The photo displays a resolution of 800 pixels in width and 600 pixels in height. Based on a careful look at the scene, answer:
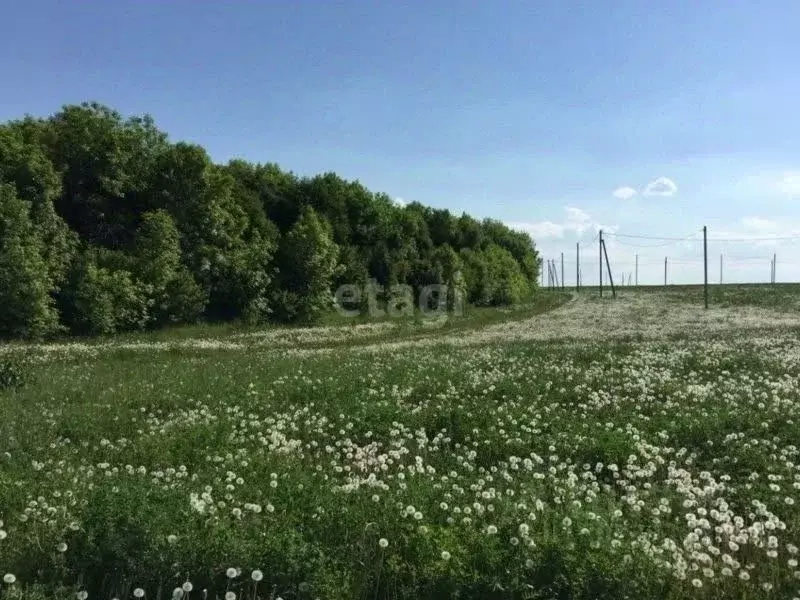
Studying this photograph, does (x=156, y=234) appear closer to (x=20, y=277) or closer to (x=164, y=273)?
(x=164, y=273)

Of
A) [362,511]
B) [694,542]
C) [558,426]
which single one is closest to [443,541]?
[362,511]

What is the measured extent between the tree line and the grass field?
14473 mm

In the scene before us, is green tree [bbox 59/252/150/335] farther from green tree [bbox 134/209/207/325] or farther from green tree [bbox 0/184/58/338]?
green tree [bbox 0/184/58/338]

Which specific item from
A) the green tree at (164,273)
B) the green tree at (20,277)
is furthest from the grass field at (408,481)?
the green tree at (164,273)

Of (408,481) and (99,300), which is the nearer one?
(408,481)

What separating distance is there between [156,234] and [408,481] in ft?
106

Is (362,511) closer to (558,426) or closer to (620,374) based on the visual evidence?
(558,426)

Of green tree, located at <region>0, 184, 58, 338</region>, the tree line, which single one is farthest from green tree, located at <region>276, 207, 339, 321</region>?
green tree, located at <region>0, 184, 58, 338</region>

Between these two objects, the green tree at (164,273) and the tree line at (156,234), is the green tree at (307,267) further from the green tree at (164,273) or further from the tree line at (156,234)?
the green tree at (164,273)

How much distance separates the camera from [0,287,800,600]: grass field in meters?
5.82

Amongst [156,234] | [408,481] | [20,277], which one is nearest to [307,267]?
[156,234]

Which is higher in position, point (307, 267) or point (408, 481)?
point (307, 267)

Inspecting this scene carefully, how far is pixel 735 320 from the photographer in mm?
44594

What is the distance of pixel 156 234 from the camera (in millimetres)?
38062
